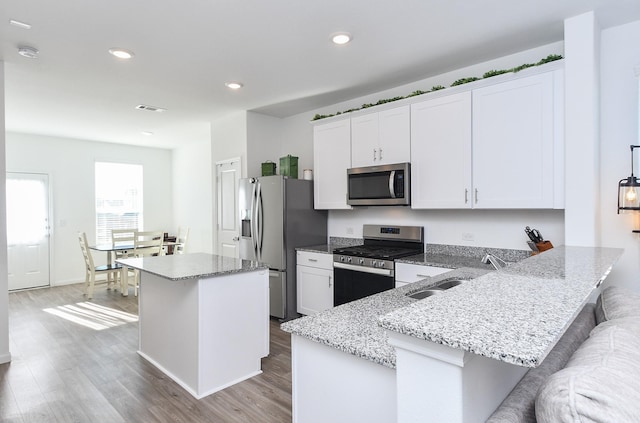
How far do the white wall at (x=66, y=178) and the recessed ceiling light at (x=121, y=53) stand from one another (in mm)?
4365

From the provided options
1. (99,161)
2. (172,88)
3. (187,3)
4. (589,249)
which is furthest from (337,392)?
(99,161)

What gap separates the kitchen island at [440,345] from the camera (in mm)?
740

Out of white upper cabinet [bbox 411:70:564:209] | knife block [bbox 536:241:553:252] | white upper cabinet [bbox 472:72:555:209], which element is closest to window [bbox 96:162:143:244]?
white upper cabinet [bbox 411:70:564:209]

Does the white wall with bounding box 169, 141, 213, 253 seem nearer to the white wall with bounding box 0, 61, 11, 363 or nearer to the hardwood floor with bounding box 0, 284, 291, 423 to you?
the hardwood floor with bounding box 0, 284, 291, 423

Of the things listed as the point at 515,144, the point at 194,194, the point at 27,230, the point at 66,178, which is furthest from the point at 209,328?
the point at 66,178

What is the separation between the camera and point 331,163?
4.14 meters

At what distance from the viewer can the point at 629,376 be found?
843 mm

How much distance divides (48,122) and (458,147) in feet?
18.5

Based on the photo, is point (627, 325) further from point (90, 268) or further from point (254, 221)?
point (90, 268)

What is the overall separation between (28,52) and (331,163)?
285 cm

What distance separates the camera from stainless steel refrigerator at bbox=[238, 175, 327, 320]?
163 inches

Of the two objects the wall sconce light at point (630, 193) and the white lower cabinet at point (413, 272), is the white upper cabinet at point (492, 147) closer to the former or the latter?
the wall sconce light at point (630, 193)

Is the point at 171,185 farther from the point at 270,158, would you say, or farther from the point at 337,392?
the point at 337,392

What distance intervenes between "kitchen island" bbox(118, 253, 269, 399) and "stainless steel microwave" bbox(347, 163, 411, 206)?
52.8 inches
